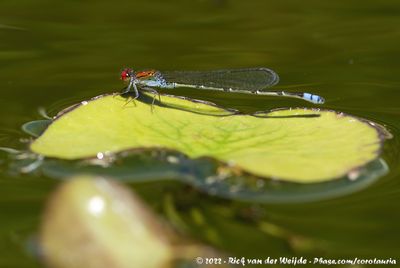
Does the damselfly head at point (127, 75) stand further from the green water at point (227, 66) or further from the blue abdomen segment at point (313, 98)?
the blue abdomen segment at point (313, 98)

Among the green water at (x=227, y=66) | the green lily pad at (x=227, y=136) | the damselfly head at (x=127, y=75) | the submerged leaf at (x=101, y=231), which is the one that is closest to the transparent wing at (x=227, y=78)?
the green water at (x=227, y=66)

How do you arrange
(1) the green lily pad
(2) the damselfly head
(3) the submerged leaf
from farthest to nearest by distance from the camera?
(2) the damselfly head
(1) the green lily pad
(3) the submerged leaf

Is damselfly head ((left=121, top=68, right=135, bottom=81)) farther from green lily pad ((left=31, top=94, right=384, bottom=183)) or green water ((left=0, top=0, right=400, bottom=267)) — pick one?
green lily pad ((left=31, top=94, right=384, bottom=183))

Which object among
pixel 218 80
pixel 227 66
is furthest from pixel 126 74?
pixel 227 66

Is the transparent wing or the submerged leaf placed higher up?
the transparent wing

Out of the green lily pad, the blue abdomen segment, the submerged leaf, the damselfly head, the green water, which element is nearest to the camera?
the submerged leaf

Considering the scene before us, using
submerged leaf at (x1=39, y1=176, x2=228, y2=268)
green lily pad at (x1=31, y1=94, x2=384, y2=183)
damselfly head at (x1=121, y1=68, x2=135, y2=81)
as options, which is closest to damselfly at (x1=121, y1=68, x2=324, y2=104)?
damselfly head at (x1=121, y1=68, x2=135, y2=81)

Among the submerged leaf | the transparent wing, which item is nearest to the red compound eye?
the transparent wing

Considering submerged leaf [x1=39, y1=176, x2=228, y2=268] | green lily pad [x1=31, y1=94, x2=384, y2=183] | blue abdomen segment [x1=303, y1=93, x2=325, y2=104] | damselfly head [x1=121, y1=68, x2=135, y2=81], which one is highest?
damselfly head [x1=121, y1=68, x2=135, y2=81]

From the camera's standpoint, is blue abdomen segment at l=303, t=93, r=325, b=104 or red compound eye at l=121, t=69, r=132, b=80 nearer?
blue abdomen segment at l=303, t=93, r=325, b=104
